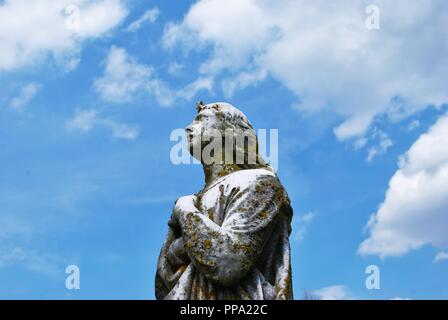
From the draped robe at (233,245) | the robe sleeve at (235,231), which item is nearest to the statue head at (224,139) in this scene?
the draped robe at (233,245)

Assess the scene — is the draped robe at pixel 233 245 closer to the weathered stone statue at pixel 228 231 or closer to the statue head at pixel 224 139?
the weathered stone statue at pixel 228 231

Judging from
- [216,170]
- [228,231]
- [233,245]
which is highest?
[216,170]

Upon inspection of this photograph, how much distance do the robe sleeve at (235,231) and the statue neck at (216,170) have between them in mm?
599

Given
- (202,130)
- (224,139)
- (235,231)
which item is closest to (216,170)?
(224,139)

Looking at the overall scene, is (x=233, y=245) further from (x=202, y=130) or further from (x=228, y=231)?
(x=202, y=130)

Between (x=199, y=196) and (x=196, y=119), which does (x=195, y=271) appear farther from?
(x=196, y=119)

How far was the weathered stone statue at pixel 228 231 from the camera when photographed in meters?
13.1

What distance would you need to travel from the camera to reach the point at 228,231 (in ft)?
43.5

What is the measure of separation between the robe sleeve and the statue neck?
60cm

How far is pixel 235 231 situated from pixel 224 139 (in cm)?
185

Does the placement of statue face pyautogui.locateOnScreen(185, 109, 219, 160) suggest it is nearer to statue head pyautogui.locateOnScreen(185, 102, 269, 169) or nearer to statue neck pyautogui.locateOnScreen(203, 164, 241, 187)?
statue head pyautogui.locateOnScreen(185, 102, 269, 169)
